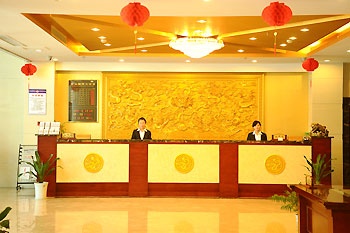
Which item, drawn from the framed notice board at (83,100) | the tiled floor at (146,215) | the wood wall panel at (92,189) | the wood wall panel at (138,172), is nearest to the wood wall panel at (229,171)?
the tiled floor at (146,215)

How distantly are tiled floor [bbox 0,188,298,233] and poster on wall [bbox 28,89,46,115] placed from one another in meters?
2.50

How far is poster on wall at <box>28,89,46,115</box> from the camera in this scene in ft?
39.8

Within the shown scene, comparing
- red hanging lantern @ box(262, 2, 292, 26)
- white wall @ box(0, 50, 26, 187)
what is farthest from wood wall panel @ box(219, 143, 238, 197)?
white wall @ box(0, 50, 26, 187)

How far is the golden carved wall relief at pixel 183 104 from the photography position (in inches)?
511

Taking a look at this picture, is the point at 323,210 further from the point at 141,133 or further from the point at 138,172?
the point at 141,133

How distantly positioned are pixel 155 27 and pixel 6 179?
5.70m

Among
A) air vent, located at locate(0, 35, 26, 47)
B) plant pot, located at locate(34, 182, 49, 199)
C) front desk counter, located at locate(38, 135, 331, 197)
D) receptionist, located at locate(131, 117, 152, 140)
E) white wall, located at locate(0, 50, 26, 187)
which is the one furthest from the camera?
white wall, located at locate(0, 50, 26, 187)

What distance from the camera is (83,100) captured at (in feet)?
42.5

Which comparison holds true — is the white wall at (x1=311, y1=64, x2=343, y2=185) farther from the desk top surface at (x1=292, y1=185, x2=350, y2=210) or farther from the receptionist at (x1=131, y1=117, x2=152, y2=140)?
the desk top surface at (x1=292, y1=185, x2=350, y2=210)

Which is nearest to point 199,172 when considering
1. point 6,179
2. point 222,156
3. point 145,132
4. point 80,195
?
point 222,156

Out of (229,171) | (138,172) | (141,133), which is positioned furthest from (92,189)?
(229,171)

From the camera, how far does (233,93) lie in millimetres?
13047

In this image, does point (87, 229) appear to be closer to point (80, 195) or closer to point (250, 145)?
point (80, 195)

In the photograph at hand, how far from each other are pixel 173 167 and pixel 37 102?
159 inches
